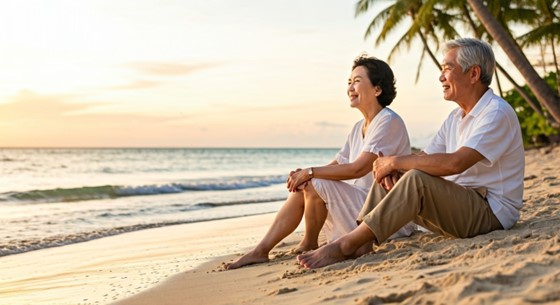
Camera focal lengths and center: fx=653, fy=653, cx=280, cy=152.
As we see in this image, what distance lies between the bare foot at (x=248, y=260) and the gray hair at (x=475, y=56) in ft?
6.45

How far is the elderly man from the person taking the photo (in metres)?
3.79

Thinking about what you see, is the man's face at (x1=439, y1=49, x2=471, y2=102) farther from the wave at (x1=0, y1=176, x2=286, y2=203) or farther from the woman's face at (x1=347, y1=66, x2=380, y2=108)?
the wave at (x1=0, y1=176, x2=286, y2=203)

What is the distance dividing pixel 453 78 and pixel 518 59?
18.8 feet

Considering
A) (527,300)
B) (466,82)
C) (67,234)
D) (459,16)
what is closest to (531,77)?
(466,82)

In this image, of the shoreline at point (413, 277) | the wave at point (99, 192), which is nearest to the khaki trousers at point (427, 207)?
the shoreline at point (413, 277)

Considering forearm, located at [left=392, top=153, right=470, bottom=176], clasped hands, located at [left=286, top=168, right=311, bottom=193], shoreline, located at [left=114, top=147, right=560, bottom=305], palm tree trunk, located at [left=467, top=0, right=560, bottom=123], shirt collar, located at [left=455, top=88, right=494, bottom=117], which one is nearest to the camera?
shoreline, located at [left=114, top=147, right=560, bottom=305]

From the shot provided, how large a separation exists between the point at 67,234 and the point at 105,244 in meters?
1.13

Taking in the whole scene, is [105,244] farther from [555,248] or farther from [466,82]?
[555,248]

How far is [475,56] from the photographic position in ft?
13.0

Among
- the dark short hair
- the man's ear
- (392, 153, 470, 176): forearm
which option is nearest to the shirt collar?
the man's ear

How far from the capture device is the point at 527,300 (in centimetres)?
246

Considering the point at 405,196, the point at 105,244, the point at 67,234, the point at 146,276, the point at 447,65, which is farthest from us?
the point at 67,234

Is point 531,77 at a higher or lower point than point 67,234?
higher

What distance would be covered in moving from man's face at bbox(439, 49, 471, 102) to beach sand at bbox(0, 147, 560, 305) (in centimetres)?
90
